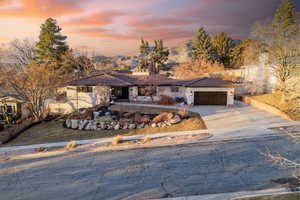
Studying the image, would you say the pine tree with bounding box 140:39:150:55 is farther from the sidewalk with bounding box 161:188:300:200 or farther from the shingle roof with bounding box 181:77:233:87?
the sidewalk with bounding box 161:188:300:200

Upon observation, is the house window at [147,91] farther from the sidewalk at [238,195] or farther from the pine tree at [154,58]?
the pine tree at [154,58]

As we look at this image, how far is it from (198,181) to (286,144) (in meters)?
6.60

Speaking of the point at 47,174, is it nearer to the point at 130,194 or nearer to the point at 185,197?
the point at 130,194

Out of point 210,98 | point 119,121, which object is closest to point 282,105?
point 210,98

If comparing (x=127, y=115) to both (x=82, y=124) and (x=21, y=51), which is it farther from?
(x=21, y=51)

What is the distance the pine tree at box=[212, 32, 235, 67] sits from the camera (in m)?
45.6

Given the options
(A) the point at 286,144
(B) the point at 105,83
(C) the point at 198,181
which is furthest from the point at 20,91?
(A) the point at 286,144

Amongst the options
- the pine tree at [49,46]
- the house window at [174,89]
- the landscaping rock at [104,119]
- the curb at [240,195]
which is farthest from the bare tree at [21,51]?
the curb at [240,195]

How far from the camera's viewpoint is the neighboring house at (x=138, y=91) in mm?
21000

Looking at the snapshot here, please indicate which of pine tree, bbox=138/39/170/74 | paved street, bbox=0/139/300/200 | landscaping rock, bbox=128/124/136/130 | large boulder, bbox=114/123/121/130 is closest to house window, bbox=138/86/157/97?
landscaping rock, bbox=128/124/136/130

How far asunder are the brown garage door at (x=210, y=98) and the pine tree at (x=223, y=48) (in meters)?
28.3

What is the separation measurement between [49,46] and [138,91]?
2153 centimetres

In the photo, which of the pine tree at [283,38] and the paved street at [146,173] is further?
the pine tree at [283,38]

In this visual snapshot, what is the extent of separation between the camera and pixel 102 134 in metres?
14.1
